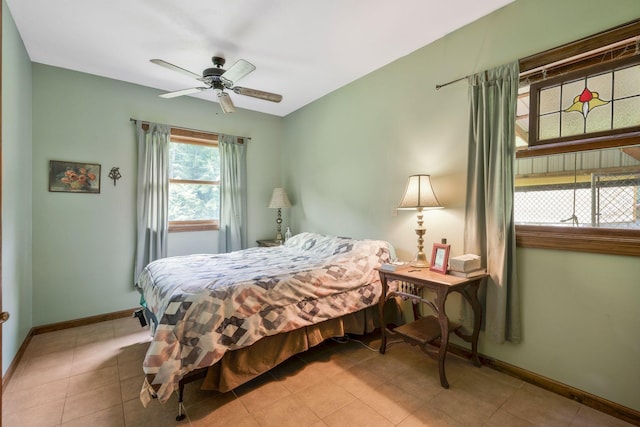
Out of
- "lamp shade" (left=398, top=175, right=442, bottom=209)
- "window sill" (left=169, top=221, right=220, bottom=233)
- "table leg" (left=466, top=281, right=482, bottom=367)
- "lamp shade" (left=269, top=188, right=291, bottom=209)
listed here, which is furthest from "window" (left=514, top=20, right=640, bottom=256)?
"window sill" (left=169, top=221, right=220, bottom=233)

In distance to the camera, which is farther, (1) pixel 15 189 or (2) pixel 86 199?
(2) pixel 86 199

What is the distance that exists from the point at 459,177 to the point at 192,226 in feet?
10.2

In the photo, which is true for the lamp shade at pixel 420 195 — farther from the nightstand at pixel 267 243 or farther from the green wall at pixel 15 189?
the green wall at pixel 15 189

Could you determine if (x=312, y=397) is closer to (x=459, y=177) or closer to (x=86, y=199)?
(x=459, y=177)

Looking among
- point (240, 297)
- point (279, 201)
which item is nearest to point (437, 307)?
point (240, 297)

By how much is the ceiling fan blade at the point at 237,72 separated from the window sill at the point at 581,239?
2351 millimetres

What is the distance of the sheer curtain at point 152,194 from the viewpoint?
358 cm

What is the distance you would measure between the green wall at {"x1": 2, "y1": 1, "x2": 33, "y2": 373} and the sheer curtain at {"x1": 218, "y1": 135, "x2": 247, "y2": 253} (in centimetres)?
187

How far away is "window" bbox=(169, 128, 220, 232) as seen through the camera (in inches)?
155

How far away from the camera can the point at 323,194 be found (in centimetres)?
405

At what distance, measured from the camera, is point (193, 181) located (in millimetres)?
4070

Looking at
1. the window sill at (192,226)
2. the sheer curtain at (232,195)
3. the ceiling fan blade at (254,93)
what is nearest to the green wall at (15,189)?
the window sill at (192,226)

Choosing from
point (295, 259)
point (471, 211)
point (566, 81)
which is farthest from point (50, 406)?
point (566, 81)

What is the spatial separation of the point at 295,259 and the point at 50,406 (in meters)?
1.95
